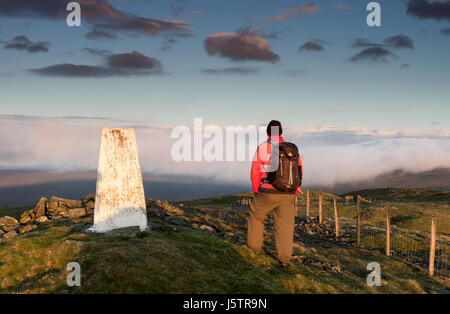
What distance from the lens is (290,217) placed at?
398 inches

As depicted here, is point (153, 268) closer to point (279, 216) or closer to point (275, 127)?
point (279, 216)

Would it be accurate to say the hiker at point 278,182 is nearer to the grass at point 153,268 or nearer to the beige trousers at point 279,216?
the beige trousers at point 279,216

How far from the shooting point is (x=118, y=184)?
12.2 meters

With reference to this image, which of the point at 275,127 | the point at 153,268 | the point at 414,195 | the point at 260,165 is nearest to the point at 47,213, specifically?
the point at 153,268

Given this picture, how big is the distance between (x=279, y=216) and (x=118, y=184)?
236 inches

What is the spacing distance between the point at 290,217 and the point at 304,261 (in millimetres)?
3701

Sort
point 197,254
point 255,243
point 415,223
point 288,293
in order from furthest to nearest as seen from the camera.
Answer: point 415,223, point 255,243, point 197,254, point 288,293

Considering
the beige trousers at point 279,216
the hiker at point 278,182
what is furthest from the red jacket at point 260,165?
the beige trousers at point 279,216

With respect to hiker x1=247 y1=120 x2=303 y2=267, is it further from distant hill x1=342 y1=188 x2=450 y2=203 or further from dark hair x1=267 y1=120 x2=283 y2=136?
distant hill x1=342 y1=188 x2=450 y2=203

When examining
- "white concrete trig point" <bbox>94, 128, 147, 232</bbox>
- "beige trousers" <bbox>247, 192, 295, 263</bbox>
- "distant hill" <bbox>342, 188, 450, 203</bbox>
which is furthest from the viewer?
"distant hill" <bbox>342, 188, 450, 203</bbox>

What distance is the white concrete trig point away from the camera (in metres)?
12.0

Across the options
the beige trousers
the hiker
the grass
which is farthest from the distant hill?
the grass
